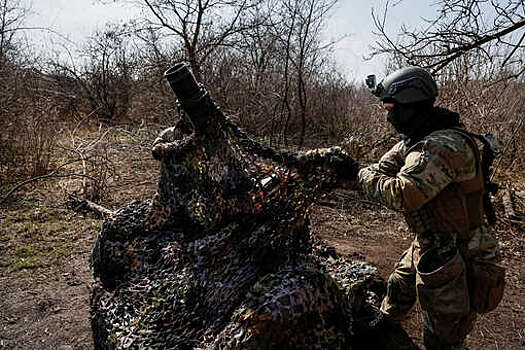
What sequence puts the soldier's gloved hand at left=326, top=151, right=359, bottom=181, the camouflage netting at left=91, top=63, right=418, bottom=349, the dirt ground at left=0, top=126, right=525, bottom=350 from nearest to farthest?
the camouflage netting at left=91, top=63, right=418, bottom=349 < the soldier's gloved hand at left=326, top=151, right=359, bottom=181 < the dirt ground at left=0, top=126, right=525, bottom=350

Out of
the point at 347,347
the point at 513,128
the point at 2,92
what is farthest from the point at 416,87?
the point at 2,92

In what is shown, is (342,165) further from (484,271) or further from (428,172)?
(484,271)

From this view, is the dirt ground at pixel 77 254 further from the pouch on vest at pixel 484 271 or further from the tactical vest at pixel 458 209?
the tactical vest at pixel 458 209

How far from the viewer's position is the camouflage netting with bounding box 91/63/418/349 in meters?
2.22

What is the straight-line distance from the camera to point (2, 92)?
7758mm

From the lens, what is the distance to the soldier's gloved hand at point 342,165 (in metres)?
2.55

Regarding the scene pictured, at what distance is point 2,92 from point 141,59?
3.96 m

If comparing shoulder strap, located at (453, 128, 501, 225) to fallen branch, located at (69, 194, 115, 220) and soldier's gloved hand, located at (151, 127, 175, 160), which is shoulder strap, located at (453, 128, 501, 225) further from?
fallen branch, located at (69, 194, 115, 220)

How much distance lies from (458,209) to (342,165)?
2.44 ft

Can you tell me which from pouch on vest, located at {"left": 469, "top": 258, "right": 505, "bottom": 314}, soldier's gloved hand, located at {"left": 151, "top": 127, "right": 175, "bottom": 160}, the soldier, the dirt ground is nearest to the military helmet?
the soldier

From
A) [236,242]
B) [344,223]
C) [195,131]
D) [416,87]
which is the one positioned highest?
[195,131]

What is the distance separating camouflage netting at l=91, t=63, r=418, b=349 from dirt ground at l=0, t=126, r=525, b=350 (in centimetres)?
82

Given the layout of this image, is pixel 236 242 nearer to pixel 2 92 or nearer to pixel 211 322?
pixel 211 322

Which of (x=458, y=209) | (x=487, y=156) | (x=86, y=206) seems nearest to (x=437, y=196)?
(x=458, y=209)
